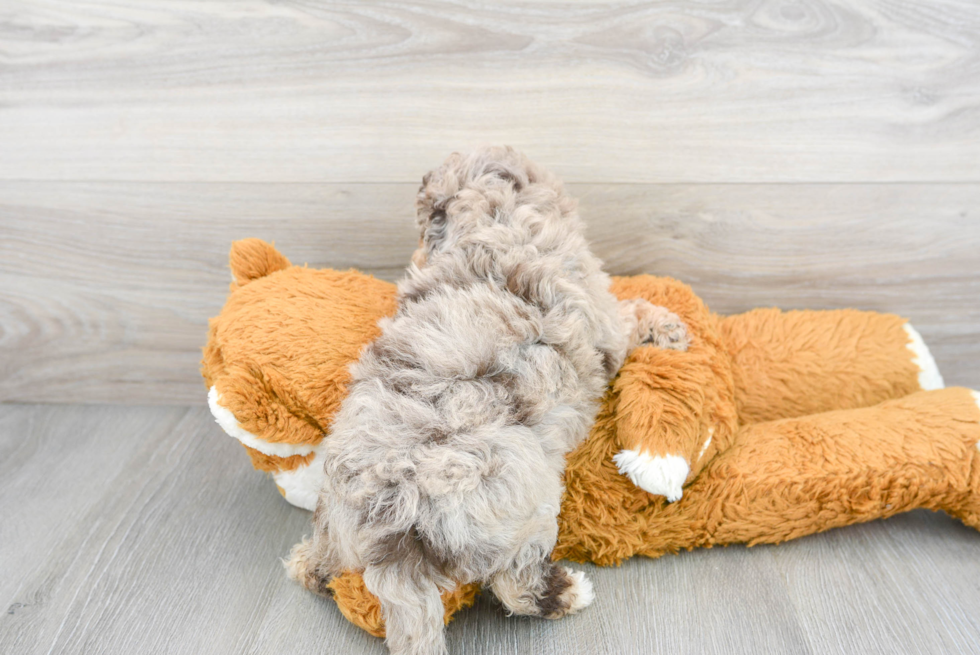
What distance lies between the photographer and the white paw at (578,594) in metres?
0.87

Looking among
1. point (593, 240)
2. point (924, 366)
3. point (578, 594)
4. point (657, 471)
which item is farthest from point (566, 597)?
point (924, 366)

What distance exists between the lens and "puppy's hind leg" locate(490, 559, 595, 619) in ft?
2.63

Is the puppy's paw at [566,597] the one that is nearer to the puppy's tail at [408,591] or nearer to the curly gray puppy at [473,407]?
the curly gray puppy at [473,407]

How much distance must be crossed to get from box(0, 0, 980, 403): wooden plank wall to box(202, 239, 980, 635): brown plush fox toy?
0.22 metres

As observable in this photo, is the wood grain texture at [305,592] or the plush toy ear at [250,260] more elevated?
the plush toy ear at [250,260]

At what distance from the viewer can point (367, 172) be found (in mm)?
1178

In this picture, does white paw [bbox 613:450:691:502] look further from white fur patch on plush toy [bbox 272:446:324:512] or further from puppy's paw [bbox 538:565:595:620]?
white fur patch on plush toy [bbox 272:446:324:512]

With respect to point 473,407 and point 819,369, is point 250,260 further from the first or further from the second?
point 819,369

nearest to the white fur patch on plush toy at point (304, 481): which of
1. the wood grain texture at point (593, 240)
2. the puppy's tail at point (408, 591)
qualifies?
the puppy's tail at point (408, 591)

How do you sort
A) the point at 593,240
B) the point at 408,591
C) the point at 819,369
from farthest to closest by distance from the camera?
the point at 593,240 < the point at 819,369 < the point at 408,591

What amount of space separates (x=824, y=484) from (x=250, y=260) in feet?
2.92

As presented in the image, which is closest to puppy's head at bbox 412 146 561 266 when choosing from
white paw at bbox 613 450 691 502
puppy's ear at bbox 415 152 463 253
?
puppy's ear at bbox 415 152 463 253

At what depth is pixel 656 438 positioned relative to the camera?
2.83ft

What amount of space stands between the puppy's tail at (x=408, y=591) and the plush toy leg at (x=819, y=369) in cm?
61
